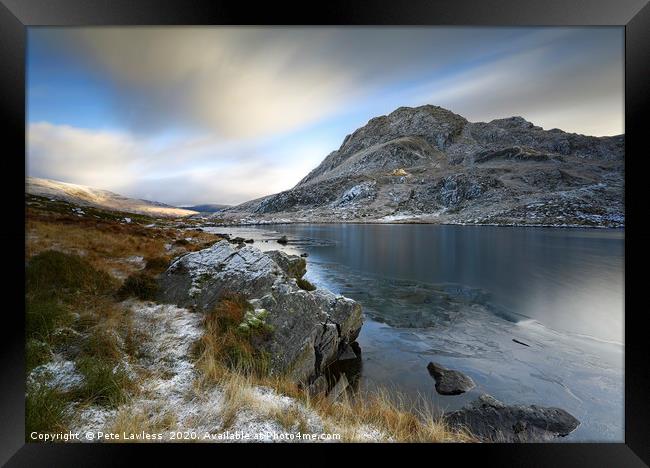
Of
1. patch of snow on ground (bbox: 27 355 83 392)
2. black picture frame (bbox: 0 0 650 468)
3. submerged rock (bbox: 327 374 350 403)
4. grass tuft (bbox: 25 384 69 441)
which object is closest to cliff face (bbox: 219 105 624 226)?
black picture frame (bbox: 0 0 650 468)

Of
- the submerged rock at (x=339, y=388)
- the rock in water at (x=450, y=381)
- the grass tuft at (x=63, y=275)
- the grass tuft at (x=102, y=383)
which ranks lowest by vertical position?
the rock in water at (x=450, y=381)

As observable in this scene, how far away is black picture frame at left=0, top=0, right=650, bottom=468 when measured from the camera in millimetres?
2242

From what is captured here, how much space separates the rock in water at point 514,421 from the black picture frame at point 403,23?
3.40 ft

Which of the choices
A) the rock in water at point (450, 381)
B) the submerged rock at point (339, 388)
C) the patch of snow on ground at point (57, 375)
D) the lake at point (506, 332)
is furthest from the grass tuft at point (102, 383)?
the rock in water at point (450, 381)

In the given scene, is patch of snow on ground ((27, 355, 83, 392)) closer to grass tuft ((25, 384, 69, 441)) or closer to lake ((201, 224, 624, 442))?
grass tuft ((25, 384, 69, 441))

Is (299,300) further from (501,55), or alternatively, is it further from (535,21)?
(501,55)

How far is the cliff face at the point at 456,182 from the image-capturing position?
45.7 m

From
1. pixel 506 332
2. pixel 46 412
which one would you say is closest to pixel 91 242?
pixel 46 412

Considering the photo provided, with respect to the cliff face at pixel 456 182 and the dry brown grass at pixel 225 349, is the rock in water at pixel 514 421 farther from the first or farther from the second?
the cliff face at pixel 456 182

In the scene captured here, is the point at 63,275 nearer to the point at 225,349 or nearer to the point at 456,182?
the point at 225,349

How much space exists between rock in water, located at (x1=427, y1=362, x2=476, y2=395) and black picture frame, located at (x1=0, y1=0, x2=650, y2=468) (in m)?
2.12

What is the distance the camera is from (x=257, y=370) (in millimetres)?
2998

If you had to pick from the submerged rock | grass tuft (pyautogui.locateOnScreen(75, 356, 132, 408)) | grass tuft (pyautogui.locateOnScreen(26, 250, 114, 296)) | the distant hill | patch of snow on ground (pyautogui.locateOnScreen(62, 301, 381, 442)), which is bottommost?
the submerged rock

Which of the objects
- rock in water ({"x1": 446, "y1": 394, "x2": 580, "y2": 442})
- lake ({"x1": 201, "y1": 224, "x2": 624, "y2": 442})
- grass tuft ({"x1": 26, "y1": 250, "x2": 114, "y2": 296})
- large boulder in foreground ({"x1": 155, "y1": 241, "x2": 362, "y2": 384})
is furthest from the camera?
lake ({"x1": 201, "y1": 224, "x2": 624, "y2": 442})
